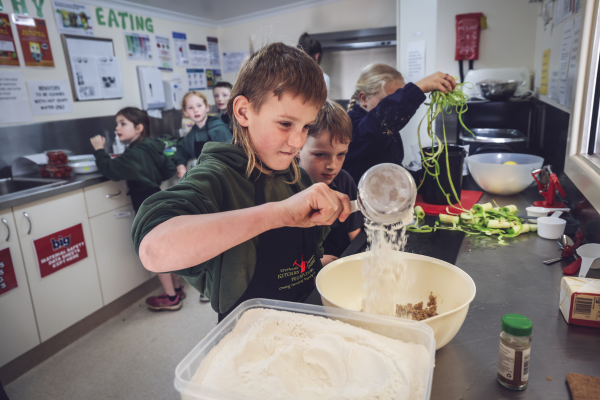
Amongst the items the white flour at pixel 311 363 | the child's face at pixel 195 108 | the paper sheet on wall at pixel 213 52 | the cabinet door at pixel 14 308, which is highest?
the paper sheet on wall at pixel 213 52

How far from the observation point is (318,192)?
0.68 metres

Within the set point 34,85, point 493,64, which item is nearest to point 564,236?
point 493,64

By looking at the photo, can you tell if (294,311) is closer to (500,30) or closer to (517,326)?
(517,326)

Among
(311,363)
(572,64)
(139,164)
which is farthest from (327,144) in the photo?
(139,164)

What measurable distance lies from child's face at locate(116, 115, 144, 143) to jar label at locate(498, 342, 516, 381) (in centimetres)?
238

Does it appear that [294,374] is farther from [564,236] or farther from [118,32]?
[118,32]

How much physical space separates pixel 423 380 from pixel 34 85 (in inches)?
108

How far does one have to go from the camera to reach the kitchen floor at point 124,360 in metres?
1.77

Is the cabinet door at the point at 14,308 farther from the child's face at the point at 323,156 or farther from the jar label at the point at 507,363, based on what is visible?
the jar label at the point at 507,363

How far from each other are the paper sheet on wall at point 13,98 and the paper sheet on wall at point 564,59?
279 centimetres

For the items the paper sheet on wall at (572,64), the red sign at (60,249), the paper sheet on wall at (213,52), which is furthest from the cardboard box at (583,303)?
the paper sheet on wall at (213,52)

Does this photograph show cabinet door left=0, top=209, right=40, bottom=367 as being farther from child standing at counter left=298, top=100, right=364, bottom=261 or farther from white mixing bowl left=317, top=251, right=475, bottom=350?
white mixing bowl left=317, top=251, right=475, bottom=350

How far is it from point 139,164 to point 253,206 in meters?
1.75

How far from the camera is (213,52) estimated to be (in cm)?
415
